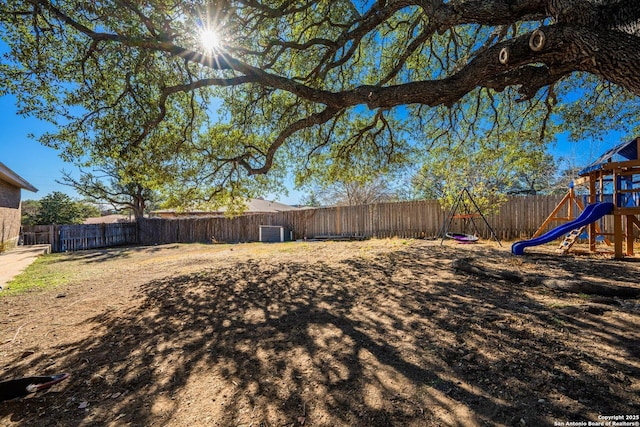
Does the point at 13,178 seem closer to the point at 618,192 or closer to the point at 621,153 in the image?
the point at 618,192

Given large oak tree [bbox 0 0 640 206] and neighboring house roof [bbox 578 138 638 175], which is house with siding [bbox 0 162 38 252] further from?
neighboring house roof [bbox 578 138 638 175]

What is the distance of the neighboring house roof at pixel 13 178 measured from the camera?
9.91 meters

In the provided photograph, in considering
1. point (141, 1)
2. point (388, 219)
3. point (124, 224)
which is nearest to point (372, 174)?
point (388, 219)

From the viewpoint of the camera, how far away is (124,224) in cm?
1727

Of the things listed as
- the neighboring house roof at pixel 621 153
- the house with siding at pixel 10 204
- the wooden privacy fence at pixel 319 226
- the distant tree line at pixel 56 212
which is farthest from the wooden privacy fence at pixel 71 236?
the neighboring house roof at pixel 621 153

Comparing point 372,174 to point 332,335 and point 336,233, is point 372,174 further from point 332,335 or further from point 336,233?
point 332,335

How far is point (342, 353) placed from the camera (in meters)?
2.20

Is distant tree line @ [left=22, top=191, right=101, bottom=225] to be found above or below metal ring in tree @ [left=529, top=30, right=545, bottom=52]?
below

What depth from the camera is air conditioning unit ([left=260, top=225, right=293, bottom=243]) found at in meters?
14.9

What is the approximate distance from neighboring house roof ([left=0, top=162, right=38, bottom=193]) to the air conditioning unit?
10.3 m

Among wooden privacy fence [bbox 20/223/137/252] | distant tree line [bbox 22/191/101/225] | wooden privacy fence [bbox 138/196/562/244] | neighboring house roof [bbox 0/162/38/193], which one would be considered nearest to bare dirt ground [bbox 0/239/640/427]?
wooden privacy fence [bbox 138/196/562/244]

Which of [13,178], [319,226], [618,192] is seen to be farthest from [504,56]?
[13,178]

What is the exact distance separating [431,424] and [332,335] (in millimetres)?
1222

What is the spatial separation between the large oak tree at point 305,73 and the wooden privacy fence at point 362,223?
3.27m
